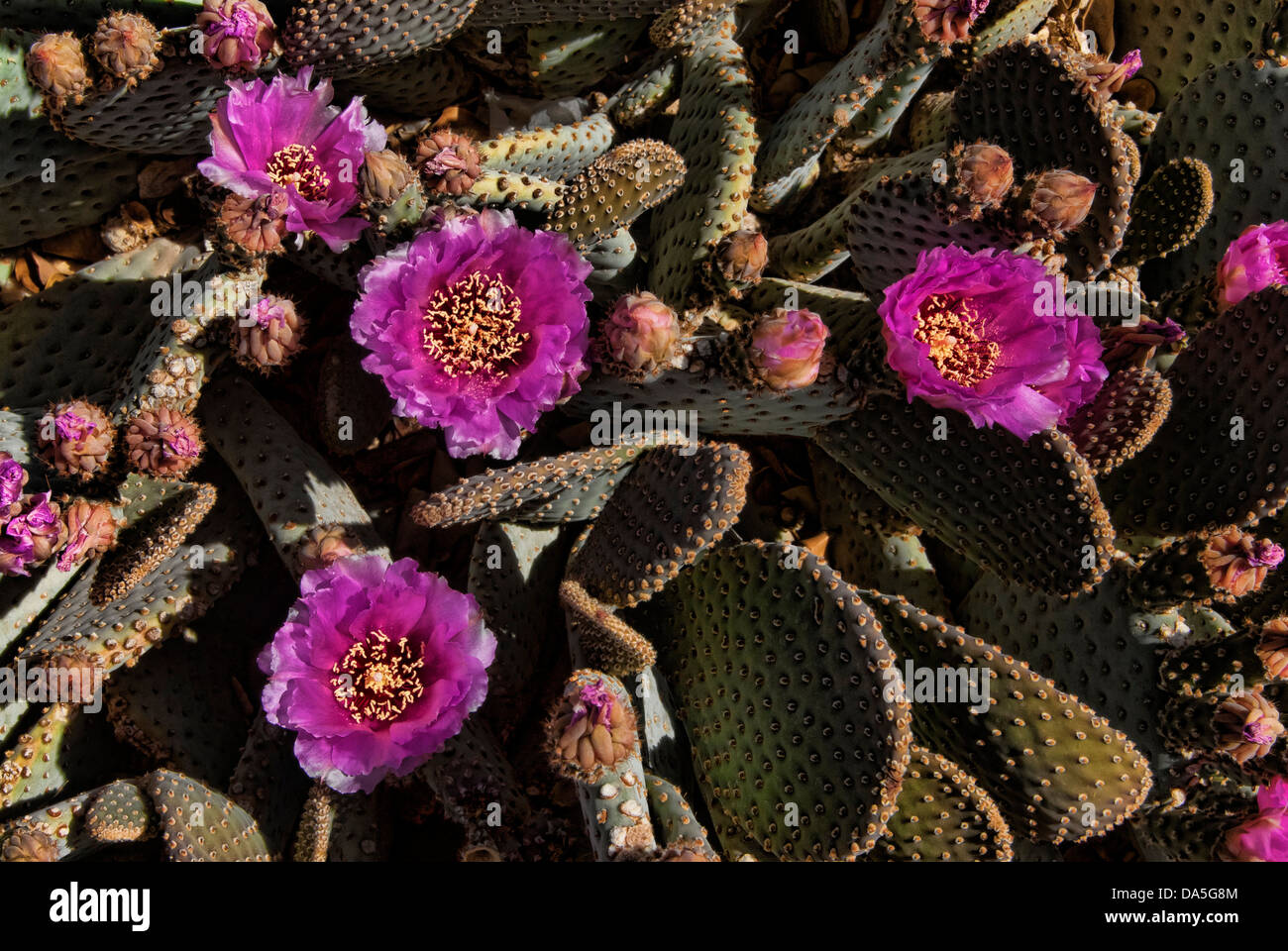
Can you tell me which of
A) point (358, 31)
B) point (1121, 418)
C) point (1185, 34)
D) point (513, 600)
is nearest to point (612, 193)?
point (358, 31)

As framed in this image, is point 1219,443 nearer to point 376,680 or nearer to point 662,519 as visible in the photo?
point 662,519

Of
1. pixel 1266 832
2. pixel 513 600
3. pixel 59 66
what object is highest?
pixel 59 66

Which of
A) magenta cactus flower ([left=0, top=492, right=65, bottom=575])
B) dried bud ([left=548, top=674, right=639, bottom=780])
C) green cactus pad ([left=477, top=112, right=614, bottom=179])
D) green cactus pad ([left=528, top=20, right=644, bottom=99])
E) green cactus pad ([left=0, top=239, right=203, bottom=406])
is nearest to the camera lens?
dried bud ([left=548, top=674, right=639, bottom=780])

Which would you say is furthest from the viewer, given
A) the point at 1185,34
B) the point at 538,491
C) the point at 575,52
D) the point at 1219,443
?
the point at 1185,34

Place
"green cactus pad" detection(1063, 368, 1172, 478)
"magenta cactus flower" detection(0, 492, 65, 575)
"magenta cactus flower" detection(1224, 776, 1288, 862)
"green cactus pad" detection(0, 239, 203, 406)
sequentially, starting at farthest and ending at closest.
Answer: "green cactus pad" detection(0, 239, 203, 406) < "green cactus pad" detection(1063, 368, 1172, 478) < "magenta cactus flower" detection(0, 492, 65, 575) < "magenta cactus flower" detection(1224, 776, 1288, 862)

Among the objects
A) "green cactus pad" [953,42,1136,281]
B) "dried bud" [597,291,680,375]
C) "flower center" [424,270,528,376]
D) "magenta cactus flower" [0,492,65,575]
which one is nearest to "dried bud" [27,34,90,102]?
→ "magenta cactus flower" [0,492,65,575]

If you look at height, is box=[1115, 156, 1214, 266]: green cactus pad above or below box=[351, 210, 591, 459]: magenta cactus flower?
above


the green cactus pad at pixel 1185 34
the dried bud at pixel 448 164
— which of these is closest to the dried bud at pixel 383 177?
the dried bud at pixel 448 164

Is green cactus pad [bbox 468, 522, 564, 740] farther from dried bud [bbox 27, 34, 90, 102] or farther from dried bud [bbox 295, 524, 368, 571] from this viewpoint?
dried bud [bbox 27, 34, 90, 102]
